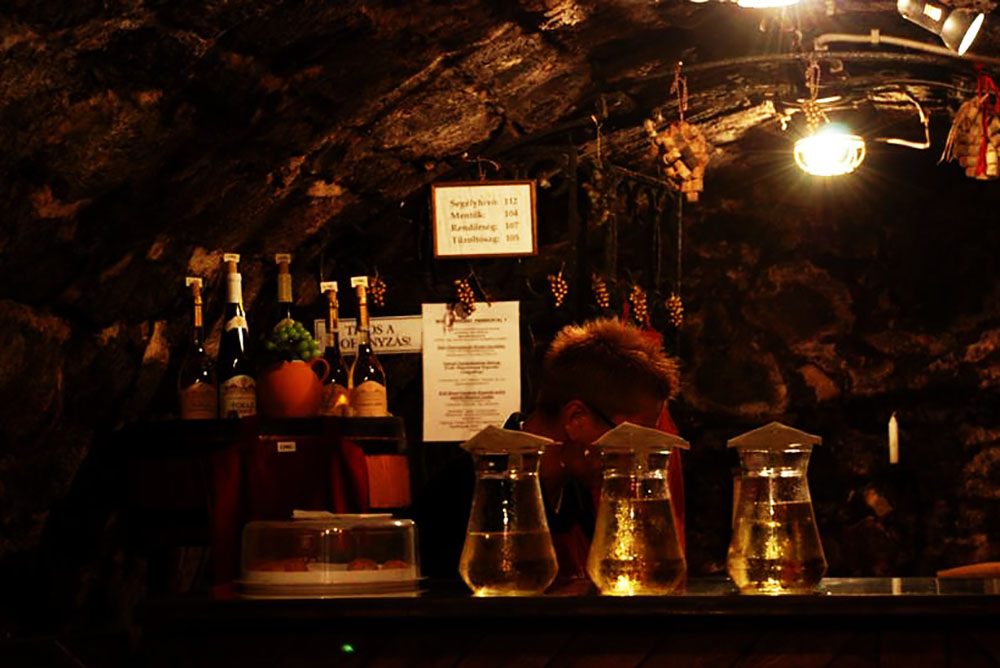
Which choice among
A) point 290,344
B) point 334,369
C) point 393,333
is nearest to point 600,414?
point 290,344

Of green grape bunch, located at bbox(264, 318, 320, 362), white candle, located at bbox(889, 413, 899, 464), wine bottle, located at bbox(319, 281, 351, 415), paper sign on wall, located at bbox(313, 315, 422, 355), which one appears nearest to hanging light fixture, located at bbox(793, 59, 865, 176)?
white candle, located at bbox(889, 413, 899, 464)

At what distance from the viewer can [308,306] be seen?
482cm

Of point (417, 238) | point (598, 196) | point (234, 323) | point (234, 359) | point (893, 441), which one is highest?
point (598, 196)

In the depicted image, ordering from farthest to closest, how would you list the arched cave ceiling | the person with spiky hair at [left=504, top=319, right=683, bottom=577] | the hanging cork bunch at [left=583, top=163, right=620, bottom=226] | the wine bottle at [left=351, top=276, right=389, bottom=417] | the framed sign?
the hanging cork bunch at [left=583, top=163, right=620, bottom=226] < the framed sign < the wine bottle at [left=351, top=276, right=389, bottom=417] < the arched cave ceiling < the person with spiky hair at [left=504, top=319, right=683, bottom=577]

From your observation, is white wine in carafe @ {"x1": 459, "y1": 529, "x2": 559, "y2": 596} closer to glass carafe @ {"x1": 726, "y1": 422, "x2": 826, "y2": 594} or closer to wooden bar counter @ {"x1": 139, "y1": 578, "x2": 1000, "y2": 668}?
wooden bar counter @ {"x1": 139, "y1": 578, "x2": 1000, "y2": 668}

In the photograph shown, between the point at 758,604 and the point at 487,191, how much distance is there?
2992mm

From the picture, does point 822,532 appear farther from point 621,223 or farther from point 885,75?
point 885,75

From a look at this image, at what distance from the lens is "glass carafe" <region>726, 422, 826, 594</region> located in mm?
1863

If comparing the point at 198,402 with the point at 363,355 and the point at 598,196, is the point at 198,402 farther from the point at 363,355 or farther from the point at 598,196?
the point at 598,196

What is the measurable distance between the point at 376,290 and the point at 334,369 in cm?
42

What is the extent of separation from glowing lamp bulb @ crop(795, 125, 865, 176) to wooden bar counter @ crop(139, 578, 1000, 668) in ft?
12.2

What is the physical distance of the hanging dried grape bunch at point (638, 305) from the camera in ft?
16.7

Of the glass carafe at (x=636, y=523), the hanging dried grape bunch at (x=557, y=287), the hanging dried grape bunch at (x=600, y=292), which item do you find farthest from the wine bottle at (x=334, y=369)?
the glass carafe at (x=636, y=523)

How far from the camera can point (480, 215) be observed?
4.62m
